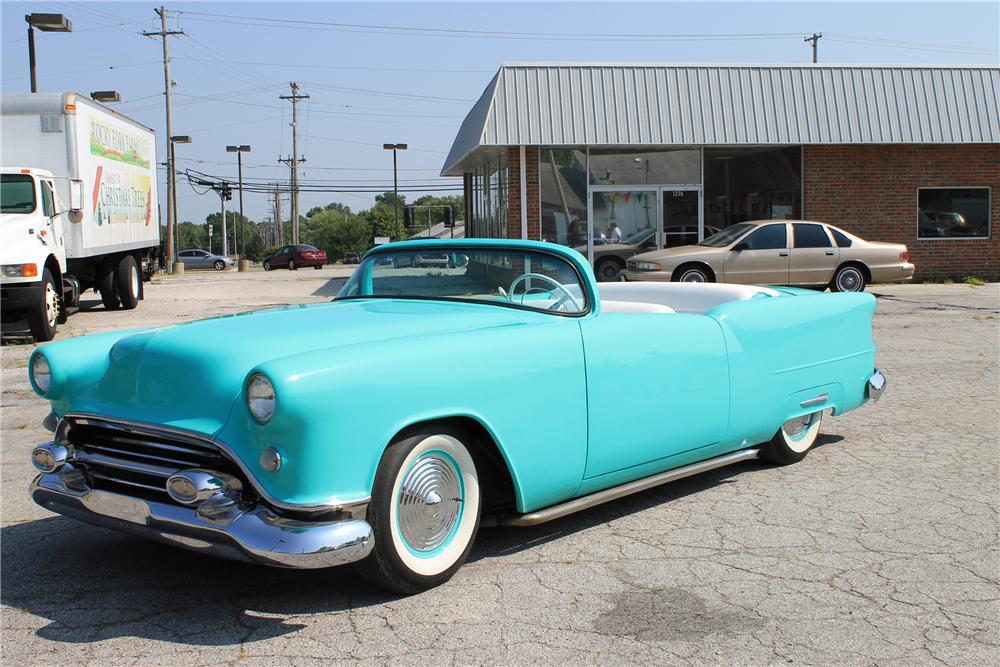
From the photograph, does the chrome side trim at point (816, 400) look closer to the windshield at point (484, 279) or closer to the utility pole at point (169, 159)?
the windshield at point (484, 279)

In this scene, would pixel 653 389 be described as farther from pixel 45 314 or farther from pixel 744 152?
pixel 744 152

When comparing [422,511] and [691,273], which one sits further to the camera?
[691,273]

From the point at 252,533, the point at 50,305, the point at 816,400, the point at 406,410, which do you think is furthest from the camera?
the point at 50,305

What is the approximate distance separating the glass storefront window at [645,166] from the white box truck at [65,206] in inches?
384

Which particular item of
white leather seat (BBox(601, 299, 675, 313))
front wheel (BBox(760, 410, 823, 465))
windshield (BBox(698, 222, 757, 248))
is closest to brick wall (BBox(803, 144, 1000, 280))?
windshield (BBox(698, 222, 757, 248))

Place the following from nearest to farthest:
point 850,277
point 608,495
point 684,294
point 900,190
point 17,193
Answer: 1. point 608,495
2. point 684,294
3. point 17,193
4. point 850,277
5. point 900,190

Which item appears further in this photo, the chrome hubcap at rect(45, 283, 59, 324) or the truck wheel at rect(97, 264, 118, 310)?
the truck wheel at rect(97, 264, 118, 310)

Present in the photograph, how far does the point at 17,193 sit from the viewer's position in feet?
42.4

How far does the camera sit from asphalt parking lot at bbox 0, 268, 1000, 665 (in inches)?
127

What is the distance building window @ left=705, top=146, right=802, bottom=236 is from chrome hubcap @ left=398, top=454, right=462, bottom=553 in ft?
62.9

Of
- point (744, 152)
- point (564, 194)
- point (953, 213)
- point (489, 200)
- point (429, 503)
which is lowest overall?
point (429, 503)

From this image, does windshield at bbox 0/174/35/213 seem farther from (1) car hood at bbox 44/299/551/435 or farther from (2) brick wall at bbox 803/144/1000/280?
(2) brick wall at bbox 803/144/1000/280

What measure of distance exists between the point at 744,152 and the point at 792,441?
1801cm

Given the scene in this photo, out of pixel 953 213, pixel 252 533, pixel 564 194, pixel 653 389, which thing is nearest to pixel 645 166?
pixel 564 194
